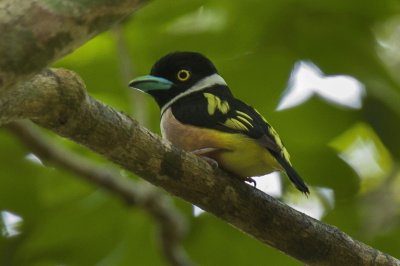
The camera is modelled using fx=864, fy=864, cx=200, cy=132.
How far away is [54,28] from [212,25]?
291 cm

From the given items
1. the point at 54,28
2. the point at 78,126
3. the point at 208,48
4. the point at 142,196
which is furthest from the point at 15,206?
the point at 54,28

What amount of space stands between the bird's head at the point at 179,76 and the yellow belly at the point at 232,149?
558 millimetres

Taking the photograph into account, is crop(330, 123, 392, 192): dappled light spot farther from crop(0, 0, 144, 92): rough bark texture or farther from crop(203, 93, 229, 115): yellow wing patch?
crop(0, 0, 144, 92): rough bark texture

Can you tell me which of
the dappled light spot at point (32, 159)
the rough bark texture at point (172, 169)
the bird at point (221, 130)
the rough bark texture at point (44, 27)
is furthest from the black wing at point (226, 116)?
the rough bark texture at point (44, 27)

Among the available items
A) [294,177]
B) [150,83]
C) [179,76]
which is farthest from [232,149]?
[179,76]

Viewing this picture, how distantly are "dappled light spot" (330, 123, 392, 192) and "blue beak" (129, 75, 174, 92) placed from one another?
977mm

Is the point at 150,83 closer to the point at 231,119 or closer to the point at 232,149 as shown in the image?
the point at 231,119

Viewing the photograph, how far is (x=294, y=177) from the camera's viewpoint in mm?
3881

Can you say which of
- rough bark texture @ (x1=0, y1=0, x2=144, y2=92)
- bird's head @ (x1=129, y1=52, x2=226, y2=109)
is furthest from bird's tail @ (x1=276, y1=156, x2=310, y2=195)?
rough bark texture @ (x1=0, y1=0, x2=144, y2=92)

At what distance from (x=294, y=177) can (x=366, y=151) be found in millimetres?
2243

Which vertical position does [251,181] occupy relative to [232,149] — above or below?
below

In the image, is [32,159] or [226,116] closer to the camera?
[226,116]

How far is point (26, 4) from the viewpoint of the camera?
73.6 inches

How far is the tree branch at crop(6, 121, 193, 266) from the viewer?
13.5 ft
